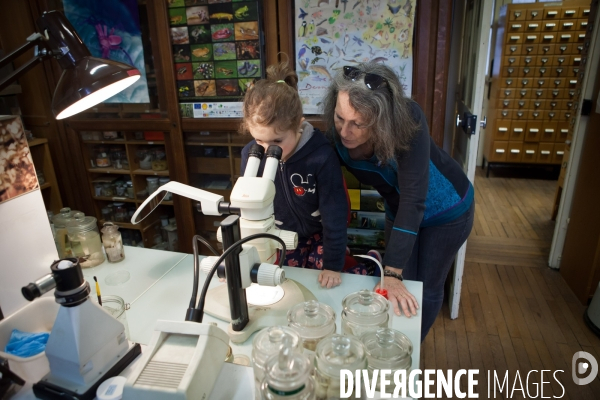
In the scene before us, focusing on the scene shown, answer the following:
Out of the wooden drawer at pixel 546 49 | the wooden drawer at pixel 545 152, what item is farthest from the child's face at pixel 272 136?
the wooden drawer at pixel 545 152

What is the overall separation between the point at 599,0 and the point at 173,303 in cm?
255

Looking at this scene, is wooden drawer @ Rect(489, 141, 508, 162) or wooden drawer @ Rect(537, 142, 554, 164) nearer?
wooden drawer @ Rect(537, 142, 554, 164)

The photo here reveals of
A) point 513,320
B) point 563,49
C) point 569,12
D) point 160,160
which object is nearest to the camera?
point 513,320

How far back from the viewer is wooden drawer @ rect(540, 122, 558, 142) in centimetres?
402

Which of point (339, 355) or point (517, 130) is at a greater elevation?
point (339, 355)

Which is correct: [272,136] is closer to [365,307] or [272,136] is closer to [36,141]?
[365,307]

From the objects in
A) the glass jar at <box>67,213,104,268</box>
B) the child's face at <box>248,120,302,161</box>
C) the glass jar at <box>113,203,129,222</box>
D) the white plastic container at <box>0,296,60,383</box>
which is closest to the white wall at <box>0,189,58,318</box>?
the glass jar at <box>67,213,104,268</box>

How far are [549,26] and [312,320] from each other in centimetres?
424

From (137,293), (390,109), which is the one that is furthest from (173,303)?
(390,109)

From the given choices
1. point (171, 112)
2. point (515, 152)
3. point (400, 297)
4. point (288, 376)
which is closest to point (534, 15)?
point (515, 152)

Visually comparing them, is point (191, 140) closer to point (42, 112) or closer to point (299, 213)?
point (42, 112)

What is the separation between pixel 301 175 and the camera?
51.7 inches

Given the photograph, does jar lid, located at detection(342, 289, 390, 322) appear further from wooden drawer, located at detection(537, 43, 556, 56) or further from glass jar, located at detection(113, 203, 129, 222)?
wooden drawer, located at detection(537, 43, 556, 56)

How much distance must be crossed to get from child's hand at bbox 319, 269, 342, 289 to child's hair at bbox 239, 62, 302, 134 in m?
0.45
